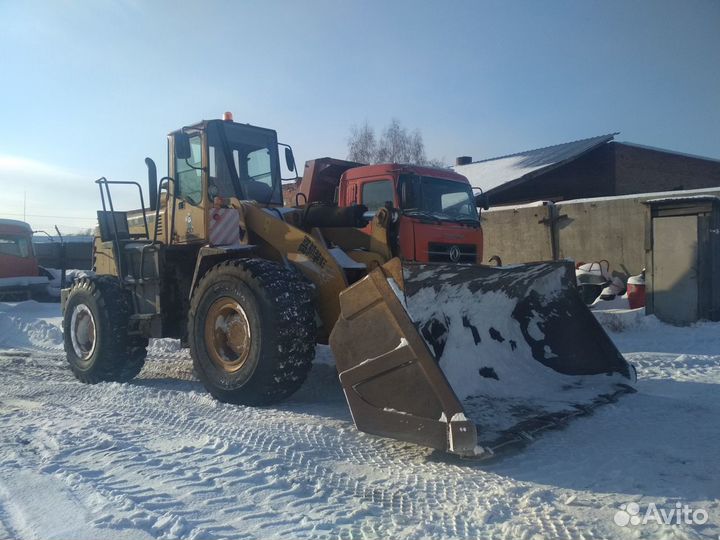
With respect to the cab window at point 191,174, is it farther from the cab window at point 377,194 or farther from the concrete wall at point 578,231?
the concrete wall at point 578,231

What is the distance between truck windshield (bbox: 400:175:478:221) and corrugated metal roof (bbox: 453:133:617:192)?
13434 millimetres

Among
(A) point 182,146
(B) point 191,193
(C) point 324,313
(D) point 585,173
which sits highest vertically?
(D) point 585,173

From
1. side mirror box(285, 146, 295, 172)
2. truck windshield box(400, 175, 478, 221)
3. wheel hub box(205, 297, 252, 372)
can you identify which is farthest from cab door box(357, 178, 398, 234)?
wheel hub box(205, 297, 252, 372)

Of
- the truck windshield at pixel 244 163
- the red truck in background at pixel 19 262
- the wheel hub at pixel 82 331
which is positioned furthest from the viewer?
the red truck in background at pixel 19 262

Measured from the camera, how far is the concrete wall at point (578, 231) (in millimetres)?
13438

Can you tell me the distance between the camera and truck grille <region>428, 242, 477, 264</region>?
7215 millimetres

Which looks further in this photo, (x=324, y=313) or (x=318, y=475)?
(x=324, y=313)

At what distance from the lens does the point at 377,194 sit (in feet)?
25.5

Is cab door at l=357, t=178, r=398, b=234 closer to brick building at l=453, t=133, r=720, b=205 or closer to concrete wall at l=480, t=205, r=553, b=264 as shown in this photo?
concrete wall at l=480, t=205, r=553, b=264

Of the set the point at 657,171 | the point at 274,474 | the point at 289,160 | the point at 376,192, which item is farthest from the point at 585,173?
the point at 274,474

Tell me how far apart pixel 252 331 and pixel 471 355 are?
194 centimetres

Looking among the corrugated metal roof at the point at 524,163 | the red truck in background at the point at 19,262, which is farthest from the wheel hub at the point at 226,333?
the corrugated metal roof at the point at 524,163

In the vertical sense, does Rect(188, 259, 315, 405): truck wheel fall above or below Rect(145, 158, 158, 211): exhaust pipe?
below

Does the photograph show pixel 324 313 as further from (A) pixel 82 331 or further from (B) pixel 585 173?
(B) pixel 585 173
